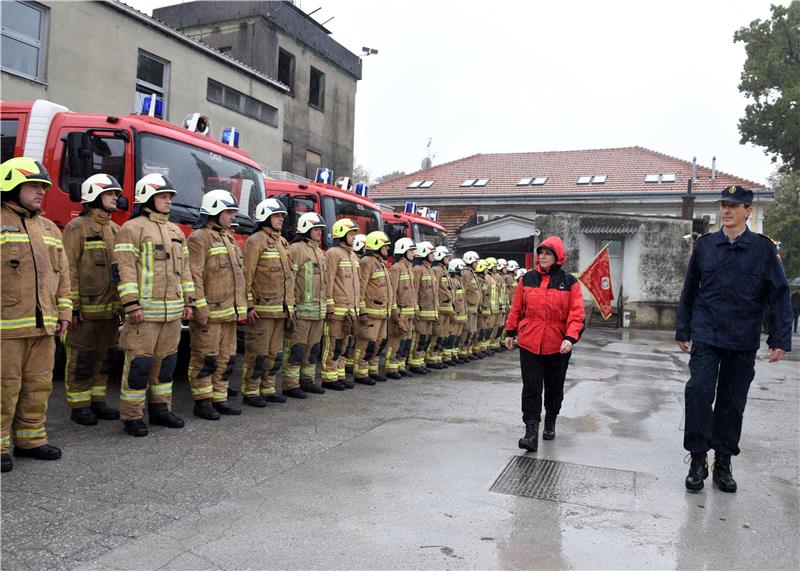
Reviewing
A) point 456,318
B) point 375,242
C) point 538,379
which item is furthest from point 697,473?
point 456,318

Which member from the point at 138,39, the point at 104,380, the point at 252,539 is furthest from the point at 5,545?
the point at 138,39

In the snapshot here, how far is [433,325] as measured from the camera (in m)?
11.2

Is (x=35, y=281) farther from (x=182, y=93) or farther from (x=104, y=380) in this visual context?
(x=182, y=93)

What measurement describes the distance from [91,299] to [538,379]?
160 inches

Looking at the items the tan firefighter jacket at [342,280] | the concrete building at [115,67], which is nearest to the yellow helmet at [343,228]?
the tan firefighter jacket at [342,280]

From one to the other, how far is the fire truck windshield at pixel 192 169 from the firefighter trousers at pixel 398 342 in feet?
8.90

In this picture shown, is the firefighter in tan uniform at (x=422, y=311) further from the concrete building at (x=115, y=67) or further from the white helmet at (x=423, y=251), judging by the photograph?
the concrete building at (x=115, y=67)

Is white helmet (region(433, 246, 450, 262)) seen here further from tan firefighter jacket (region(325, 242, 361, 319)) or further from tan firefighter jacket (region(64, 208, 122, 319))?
tan firefighter jacket (region(64, 208, 122, 319))

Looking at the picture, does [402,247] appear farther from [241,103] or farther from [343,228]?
[241,103]

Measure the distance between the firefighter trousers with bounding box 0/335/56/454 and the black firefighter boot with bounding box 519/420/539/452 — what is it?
3.76 metres

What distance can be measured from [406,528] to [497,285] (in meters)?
11.2

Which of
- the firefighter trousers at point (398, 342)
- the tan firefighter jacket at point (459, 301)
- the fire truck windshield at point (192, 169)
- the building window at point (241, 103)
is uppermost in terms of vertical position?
the building window at point (241, 103)

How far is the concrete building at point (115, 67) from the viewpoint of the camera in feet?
42.8

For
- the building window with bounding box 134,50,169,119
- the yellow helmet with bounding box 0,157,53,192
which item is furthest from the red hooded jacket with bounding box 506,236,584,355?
the building window with bounding box 134,50,169,119
